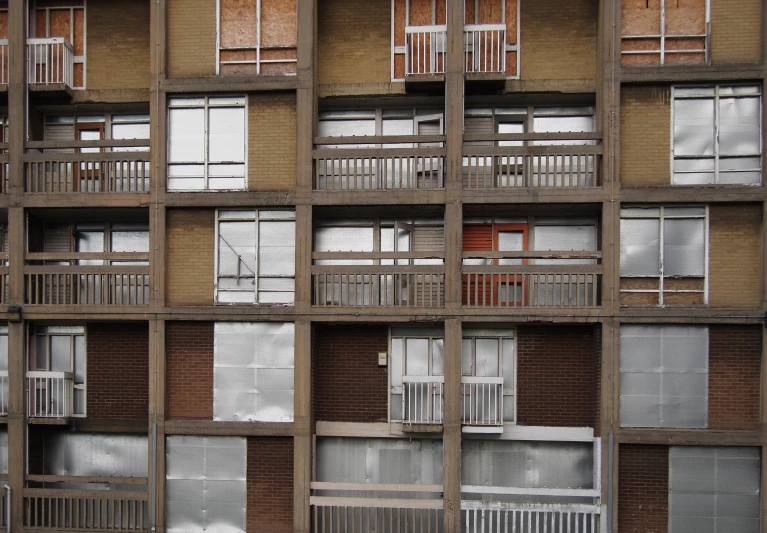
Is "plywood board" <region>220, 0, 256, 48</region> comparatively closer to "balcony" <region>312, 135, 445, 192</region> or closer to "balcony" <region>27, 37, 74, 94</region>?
"balcony" <region>312, 135, 445, 192</region>

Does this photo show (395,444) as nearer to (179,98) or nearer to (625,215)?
(625,215)

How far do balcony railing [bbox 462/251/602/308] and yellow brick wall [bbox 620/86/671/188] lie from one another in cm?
182

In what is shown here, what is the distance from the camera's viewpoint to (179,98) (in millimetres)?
11141

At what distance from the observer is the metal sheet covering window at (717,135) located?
1061 centimetres

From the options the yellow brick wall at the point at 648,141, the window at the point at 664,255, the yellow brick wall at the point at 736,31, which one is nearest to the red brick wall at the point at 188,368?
the window at the point at 664,255

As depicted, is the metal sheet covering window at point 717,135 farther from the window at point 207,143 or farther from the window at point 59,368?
the window at point 59,368

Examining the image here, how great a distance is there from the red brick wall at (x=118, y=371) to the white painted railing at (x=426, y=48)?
Answer: 8149mm

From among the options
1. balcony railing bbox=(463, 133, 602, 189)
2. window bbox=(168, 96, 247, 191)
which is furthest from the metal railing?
balcony railing bbox=(463, 133, 602, 189)

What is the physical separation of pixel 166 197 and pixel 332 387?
208 inches

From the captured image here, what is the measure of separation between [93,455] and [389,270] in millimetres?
7827

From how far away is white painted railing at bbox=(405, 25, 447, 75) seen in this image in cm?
1129

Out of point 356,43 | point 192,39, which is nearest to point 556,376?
point 356,43

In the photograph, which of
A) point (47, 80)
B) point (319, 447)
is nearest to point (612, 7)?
point (319, 447)

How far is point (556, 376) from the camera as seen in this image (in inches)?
441
